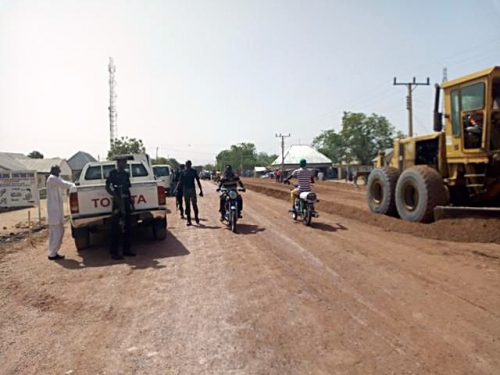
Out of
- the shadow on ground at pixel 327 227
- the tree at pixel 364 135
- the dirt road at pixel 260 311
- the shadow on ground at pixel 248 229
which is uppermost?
the tree at pixel 364 135

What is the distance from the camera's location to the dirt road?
3604mm

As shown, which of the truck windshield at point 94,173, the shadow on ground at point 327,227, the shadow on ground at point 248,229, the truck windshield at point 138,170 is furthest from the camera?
the truck windshield at point 138,170

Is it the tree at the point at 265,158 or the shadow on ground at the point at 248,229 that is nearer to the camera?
the shadow on ground at the point at 248,229

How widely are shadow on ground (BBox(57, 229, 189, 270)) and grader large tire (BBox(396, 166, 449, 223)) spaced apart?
5.66 meters

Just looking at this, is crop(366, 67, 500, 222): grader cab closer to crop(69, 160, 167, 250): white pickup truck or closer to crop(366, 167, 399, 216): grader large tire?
crop(366, 167, 399, 216): grader large tire

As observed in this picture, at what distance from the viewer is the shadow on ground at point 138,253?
753 centimetres

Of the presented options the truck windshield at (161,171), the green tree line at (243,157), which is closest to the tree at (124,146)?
the truck windshield at (161,171)

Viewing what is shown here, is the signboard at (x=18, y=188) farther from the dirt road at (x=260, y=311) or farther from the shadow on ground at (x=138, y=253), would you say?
the dirt road at (x=260, y=311)

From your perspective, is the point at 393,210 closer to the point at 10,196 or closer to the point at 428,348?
the point at 428,348

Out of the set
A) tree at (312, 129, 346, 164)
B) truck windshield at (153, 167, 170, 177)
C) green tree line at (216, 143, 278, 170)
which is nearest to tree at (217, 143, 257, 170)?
green tree line at (216, 143, 278, 170)

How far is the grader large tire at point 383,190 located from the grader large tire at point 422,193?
917 mm

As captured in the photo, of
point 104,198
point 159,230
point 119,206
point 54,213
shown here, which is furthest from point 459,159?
point 54,213

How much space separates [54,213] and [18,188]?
10.1 m

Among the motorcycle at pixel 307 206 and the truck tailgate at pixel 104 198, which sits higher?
the truck tailgate at pixel 104 198
